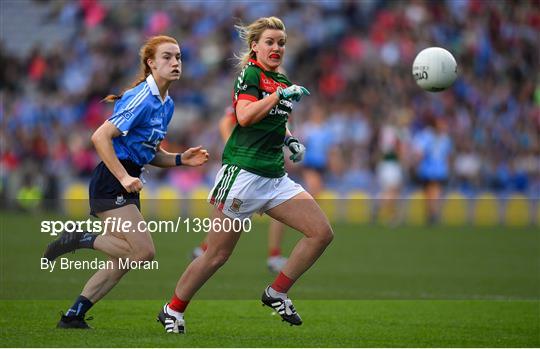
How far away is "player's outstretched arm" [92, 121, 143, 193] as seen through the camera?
26.0 feet

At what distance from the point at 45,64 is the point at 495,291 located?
743 inches

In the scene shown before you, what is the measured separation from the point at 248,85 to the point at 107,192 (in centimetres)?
138

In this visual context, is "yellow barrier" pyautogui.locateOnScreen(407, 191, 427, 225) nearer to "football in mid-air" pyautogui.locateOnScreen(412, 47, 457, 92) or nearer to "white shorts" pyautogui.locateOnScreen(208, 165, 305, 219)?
"football in mid-air" pyautogui.locateOnScreen(412, 47, 457, 92)

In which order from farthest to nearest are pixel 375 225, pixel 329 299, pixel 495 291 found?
pixel 375 225
pixel 495 291
pixel 329 299

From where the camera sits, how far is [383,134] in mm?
23766

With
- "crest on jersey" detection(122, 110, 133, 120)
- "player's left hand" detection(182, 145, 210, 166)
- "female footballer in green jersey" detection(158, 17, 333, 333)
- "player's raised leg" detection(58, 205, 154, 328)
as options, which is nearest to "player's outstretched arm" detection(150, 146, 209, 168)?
"player's left hand" detection(182, 145, 210, 166)

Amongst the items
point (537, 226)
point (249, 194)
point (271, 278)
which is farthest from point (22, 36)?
point (249, 194)

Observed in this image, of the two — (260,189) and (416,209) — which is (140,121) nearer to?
(260,189)

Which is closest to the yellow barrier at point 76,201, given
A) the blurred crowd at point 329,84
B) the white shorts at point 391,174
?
the blurred crowd at point 329,84

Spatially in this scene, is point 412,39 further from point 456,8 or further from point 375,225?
point 375,225

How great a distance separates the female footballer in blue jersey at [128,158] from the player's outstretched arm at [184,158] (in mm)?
229

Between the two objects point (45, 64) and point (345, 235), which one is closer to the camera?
point (345, 235)

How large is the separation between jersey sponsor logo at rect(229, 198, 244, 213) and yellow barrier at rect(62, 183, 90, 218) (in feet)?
51.6

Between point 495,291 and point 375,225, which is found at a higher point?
point 495,291
